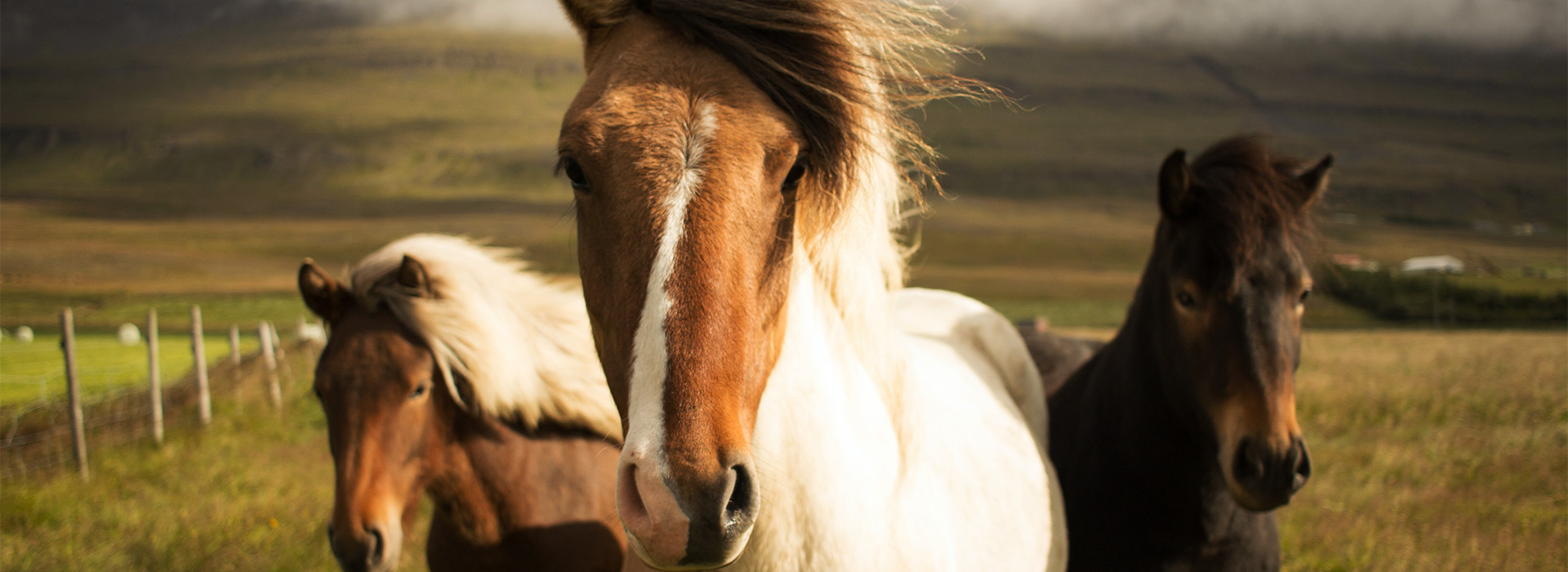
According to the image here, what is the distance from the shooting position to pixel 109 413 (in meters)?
10.8

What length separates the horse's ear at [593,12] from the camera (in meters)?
1.52

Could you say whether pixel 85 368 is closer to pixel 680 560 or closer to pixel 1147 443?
pixel 1147 443

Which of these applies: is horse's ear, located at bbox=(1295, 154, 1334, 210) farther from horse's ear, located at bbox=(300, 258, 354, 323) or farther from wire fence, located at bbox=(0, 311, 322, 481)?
wire fence, located at bbox=(0, 311, 322, 481)

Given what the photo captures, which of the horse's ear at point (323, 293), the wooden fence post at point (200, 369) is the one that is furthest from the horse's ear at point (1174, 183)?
the wooden fence post at point (200, 369)

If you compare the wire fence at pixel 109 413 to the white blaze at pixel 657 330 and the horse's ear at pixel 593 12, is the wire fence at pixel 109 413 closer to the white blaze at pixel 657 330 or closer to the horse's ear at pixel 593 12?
the horse's ear at pixel 593 12

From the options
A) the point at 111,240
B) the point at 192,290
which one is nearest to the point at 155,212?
the point at 111,240

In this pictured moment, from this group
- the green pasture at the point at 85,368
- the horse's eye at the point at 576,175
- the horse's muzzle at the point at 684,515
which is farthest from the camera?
the green pasture at the point at 85,368

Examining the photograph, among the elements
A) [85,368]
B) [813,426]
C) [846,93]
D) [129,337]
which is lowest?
[129,337]

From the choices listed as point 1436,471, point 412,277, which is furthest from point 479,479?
point 1436,471

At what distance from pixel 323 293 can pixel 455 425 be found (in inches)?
32.0

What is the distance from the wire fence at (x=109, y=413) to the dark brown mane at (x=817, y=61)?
11.0m

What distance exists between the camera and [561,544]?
3.35 meters

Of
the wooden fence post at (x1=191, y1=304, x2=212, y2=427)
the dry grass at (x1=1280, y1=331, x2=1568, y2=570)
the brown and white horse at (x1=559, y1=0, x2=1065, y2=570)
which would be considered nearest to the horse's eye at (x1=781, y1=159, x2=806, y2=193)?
the brown and white horse at (x1=559, y1=0, x2=1065, y2=570)

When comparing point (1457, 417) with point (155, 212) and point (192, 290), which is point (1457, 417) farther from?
point (155, 212)
